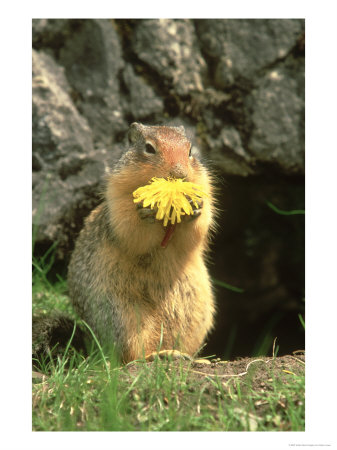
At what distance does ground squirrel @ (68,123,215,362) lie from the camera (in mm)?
4051

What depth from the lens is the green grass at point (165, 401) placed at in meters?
2.82

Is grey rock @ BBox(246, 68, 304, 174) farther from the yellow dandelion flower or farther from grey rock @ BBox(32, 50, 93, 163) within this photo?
the yellow dandelion flower

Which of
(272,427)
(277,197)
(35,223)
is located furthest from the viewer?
(277,197)

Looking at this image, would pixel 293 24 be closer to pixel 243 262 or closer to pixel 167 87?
pixel 167 87

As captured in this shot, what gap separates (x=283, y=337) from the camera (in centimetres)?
729

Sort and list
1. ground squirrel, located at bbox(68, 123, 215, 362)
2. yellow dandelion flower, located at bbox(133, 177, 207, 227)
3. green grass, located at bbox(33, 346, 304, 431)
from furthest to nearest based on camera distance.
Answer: ground squirrel, located at bbox(68, 123, 215, 362) < yellow dandelion flower, located at bbox(133, 177, 207, 227) < green grass, located at bbox(33, 346, 304, 431)

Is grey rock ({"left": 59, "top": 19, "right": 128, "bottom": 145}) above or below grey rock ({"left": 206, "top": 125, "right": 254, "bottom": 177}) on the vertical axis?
above

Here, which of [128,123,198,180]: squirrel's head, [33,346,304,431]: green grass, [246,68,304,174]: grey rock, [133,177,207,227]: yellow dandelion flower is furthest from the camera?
[246,68,304,174]: grey rock

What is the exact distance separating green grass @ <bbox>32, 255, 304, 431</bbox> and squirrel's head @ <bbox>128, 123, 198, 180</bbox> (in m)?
1.43

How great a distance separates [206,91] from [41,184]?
7.10 feet

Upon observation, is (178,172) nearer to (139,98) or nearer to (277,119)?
(139,98)

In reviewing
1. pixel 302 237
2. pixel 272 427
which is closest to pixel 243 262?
pixel 302 237

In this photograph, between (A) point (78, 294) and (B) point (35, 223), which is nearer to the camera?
(A) point (78, 294)

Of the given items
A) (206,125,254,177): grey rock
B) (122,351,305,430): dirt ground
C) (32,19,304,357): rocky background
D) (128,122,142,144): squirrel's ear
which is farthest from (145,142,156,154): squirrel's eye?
(206,125,254,177): grey rock
